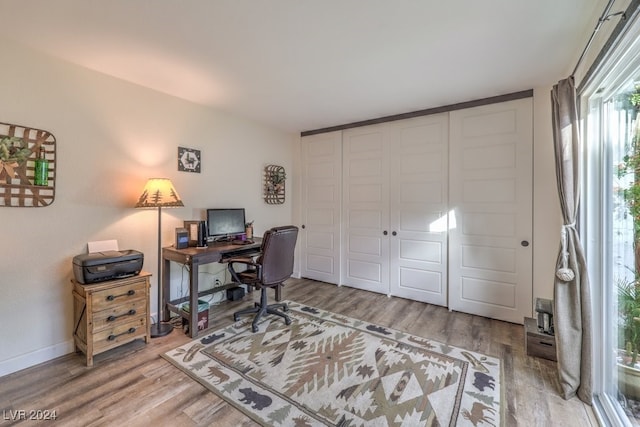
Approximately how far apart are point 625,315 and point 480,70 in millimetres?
2058

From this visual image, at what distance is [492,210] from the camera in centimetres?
298

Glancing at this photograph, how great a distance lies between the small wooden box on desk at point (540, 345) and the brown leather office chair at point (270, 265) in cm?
214

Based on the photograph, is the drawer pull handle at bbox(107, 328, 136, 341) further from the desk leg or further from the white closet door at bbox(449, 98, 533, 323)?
the white closet door at bbox(449, 98, 533, 323)

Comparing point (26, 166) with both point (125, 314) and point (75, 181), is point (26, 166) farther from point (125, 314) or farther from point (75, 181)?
point (125, 314)

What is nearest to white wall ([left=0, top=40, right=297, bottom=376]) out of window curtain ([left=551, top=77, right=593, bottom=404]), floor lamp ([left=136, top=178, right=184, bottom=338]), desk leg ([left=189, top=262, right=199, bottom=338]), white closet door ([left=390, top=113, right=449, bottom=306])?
floor lamp ([left=136, top=178, right=184, bottom=338])

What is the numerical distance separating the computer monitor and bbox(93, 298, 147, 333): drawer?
99cm

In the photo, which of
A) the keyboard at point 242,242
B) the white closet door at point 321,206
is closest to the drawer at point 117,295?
the keyboard at point 242,242

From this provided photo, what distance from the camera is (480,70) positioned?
2.40m

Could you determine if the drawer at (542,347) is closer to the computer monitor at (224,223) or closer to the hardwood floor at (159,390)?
the hardwood floor at (159,390)

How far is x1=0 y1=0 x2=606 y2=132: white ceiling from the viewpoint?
165 centimetres

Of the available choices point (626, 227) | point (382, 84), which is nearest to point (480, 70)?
point (382, 84)

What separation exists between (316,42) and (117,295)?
253 centimetres

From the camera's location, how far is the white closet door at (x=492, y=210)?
2822mm

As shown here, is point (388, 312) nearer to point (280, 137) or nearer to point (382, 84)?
point (382, 84)
